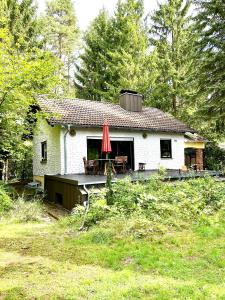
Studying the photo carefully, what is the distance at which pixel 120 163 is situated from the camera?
568 inches

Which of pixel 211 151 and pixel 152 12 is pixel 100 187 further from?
pixel 152 12

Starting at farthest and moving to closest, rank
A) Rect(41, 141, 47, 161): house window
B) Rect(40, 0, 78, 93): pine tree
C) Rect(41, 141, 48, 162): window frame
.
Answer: Rect(40, 0, 78, 93): pine tree → Rect(41, 141, 47, 161): house window → Rect(41, 141, 48, 162): window frame

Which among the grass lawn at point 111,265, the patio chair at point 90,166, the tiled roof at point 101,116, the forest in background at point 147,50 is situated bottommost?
the grass lawn at point 111,265

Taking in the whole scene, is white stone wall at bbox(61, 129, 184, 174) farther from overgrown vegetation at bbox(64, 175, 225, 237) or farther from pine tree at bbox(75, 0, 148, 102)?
pine tree at bbox(75, 0, 148, 102)

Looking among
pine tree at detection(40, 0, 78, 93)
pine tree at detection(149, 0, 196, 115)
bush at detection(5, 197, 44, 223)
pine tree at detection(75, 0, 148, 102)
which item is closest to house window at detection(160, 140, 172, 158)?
pine tree at detection(149, 0, 196, 115)

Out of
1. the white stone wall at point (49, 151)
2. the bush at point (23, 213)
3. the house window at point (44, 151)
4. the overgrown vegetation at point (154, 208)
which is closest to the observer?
the overgrown vegetation at point (154, 208)

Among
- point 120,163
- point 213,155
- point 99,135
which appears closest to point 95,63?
point 213,155

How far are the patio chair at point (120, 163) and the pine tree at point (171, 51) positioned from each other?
436 inches

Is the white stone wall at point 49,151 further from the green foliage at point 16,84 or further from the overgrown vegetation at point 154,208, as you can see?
the overgrown vegetation at point 154,208

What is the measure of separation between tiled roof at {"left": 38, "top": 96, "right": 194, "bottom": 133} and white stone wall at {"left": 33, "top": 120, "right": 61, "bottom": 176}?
0.86m

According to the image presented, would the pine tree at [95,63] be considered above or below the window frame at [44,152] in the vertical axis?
above

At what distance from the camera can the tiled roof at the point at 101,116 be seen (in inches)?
561

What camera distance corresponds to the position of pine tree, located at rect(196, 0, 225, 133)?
1513cm

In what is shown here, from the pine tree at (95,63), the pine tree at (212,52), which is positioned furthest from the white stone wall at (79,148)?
the pine tree at (95,63)
